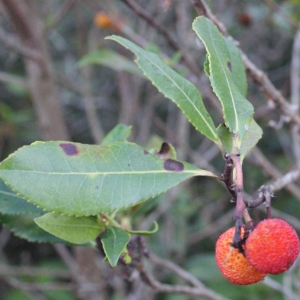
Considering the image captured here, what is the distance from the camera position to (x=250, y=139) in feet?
2.62

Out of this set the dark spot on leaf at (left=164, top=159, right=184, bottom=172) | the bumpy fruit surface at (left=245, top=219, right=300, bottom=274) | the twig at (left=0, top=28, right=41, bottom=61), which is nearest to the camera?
the bumpy fruit surface at (left=245, top=219, right=300, bottom=274)

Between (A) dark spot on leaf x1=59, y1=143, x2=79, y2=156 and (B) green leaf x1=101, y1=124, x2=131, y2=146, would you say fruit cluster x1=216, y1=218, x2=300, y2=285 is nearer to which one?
(A) dark spot on leaf x1=59, y1=143, x2=79, y2=156

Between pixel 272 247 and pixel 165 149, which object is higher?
pixel 165 149

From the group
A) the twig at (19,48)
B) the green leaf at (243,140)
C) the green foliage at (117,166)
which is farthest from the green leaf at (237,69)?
the twig at (19,48)

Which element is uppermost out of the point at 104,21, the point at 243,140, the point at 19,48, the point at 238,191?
the point at 104,21

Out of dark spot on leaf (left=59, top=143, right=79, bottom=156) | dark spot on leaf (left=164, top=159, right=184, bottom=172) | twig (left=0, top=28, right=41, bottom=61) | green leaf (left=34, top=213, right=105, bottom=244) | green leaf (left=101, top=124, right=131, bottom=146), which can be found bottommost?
green leaf (left=34, top=213, right=105, bottom=244)

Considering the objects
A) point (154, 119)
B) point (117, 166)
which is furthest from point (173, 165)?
point (154, 119)

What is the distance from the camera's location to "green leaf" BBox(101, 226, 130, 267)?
73cm

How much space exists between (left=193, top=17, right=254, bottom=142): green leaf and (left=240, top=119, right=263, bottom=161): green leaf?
0.09 feet

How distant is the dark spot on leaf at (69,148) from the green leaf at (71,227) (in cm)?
15

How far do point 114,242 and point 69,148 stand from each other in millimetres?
198

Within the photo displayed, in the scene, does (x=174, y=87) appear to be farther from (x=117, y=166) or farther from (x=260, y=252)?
(x=260, y=252)

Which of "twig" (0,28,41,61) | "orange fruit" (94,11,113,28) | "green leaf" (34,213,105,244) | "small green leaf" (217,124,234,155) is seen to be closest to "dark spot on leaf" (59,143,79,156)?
"green leaf" (34,213,105,244)

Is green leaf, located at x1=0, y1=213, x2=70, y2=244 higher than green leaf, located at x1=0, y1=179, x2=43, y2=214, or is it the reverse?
green leaf, located at x1=0, y1=179, x2=43, y2=214
